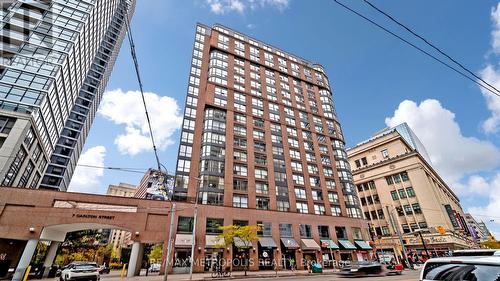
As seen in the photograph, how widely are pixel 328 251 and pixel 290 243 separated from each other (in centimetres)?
782

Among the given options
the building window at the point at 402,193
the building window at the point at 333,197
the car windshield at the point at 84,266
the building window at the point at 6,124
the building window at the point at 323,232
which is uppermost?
the building window at the point at 6,124

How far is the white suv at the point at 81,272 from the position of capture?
1488 centimetres

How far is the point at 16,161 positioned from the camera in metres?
38.9

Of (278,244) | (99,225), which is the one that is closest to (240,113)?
(278,244)

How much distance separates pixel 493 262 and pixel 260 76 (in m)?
57.4

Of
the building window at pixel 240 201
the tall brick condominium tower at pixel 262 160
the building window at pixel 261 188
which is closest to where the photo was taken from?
the tall brick condominium tower at pixel 262 160

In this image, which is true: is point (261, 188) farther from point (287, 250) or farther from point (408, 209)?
point (408, 209)

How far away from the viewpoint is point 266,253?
34.8 m

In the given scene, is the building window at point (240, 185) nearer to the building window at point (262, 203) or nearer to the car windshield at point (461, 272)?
the building window at point (262, 203)

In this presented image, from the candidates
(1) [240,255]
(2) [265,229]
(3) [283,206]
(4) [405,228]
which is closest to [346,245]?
(3) [283,206]

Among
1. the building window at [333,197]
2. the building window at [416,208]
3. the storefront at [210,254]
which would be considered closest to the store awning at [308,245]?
the building window at [333,197]

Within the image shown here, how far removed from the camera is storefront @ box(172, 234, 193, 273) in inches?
1203

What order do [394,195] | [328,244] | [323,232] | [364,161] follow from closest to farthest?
1. [328,244]
2. [323,232]
3. [394,195]
4. [364,161]

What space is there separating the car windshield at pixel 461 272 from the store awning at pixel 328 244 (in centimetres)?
3727
